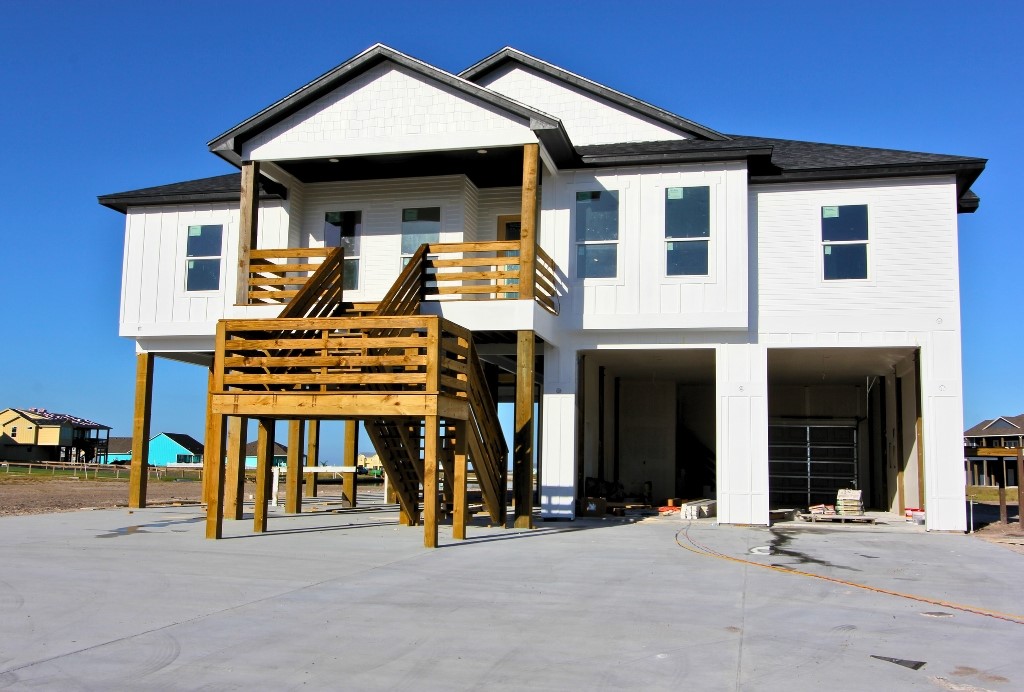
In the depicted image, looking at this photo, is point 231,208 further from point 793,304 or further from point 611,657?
point 611,657

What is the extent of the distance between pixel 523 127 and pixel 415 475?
6687 millimetres

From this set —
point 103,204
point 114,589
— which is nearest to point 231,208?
point 103,204

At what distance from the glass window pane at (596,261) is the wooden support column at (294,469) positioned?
683 centimetres

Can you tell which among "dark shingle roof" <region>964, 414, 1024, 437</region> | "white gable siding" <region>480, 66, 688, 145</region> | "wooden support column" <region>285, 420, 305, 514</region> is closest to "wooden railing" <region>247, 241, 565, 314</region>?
"wooden support column" <region>285, 420, 305, 514</region>

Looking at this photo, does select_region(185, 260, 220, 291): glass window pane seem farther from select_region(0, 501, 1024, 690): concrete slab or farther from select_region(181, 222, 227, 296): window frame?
select_region(0, 501, 1024, 690): concrete slab

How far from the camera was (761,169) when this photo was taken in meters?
19.0

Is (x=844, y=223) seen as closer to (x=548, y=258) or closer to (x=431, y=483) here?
(x=548, y=258)

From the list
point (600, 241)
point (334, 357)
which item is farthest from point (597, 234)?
point (334, 357)

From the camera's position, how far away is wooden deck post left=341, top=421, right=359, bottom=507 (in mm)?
22438

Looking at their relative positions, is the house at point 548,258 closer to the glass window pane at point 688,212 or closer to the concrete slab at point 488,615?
the glass window pane at point 688,212

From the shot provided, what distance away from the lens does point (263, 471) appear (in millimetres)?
15805

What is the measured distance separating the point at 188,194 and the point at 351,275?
4.51m

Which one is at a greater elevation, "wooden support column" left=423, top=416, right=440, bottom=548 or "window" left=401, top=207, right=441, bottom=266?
"window" left=401, top=207, right=441, bottom=266

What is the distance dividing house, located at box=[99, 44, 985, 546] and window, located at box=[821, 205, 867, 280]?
44mm
